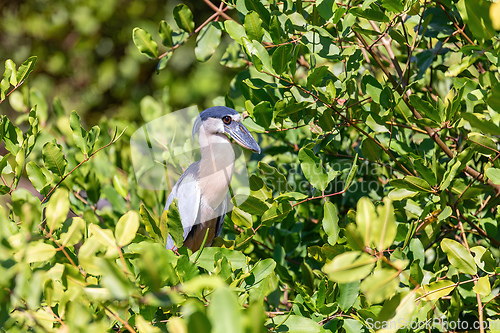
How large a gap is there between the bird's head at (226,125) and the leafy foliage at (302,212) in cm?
6

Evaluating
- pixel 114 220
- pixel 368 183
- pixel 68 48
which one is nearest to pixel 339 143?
pixel 368 183

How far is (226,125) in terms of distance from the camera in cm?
142

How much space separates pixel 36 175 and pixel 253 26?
599 mm

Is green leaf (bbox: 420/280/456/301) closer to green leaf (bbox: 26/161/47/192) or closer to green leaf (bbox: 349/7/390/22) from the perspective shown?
green leaf (bbox: 349/7/390/22)

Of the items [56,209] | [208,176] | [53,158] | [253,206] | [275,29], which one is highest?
[275,29]

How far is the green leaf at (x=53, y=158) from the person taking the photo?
0.96 m

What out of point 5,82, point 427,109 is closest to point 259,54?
point 427,109

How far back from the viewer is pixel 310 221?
133cm

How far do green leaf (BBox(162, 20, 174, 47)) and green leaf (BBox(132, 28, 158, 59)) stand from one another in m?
0.04

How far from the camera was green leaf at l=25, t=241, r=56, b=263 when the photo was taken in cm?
56

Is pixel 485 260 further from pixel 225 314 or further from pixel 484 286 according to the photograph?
pixel 225 314

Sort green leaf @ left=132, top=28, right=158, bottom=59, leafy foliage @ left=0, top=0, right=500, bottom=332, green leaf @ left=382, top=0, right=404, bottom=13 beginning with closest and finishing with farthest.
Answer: leafy foliage @ left=0, top=0, right=500, bottom=332 < green leaf @ left=382, top=0, right=404, bottom=13 < green leaf @ left=132, top=28, right=158, bottom=59

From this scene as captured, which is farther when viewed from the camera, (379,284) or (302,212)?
(302,212)

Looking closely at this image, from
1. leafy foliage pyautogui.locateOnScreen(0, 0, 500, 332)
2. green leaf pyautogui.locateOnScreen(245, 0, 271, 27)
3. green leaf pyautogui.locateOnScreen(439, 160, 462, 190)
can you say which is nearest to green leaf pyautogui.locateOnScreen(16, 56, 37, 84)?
leafy foliage pyautogui.locateOnScreen(0, 0, 500, 332)
